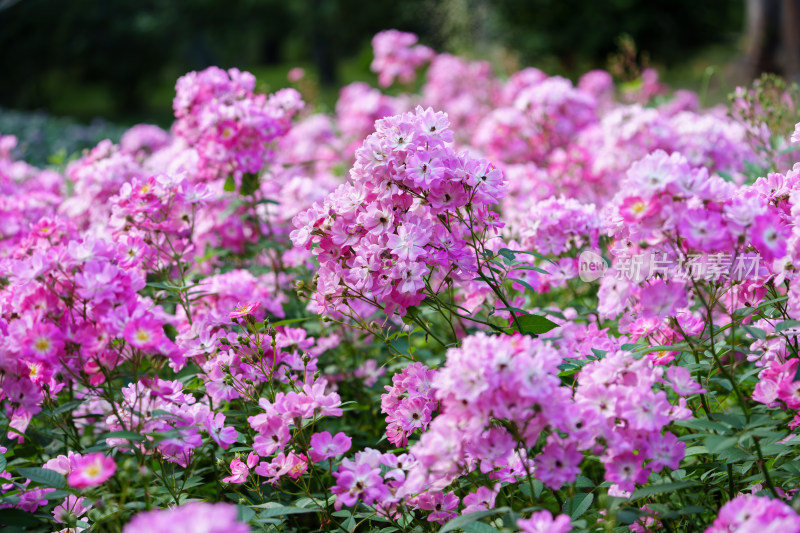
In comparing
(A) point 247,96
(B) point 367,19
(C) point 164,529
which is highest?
(B) point 367,19

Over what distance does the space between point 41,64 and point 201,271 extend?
17.7 m

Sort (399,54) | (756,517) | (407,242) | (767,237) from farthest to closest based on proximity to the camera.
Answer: (399,54) → (407,242) → (767,237) → (756,517)

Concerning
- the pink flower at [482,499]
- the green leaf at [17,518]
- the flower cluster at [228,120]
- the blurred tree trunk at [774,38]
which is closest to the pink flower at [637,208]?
the pink flower at [482,499]

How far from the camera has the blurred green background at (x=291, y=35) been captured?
14.2m

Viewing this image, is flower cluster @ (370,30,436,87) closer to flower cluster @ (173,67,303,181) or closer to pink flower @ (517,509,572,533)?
flower cluster @ (173,67,303,181)

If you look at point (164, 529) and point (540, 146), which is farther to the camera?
point (540, 146)

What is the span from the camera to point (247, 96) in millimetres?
2965

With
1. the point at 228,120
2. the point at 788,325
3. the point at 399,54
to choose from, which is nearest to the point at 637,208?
the point at 788,325

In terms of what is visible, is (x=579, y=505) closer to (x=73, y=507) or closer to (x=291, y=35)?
(x=73, y=507)

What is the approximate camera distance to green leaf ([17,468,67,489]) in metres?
1.61

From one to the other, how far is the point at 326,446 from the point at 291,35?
Result: 22482 millimetres

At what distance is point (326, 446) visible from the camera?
1730 millimetres

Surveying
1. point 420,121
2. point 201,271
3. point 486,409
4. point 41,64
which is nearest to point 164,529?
point 486,409

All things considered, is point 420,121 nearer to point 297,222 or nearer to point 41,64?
point 297,222
